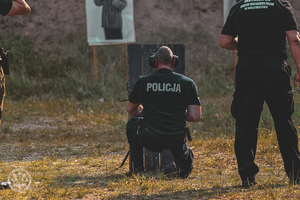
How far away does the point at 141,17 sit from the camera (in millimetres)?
13391

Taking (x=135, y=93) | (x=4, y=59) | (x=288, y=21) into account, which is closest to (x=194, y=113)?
(x=135, y=93)

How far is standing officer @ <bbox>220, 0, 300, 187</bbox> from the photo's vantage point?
136 inches

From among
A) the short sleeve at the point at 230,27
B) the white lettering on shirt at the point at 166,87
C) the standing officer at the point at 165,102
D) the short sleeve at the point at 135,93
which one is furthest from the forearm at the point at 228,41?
the short sleeve at the point at 135,93

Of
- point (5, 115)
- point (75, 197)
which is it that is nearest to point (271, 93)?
point (75, 197)

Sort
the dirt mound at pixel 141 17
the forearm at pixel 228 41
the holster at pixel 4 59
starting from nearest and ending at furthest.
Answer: the holster at pixel 4 59 → the forearm at pixel 228 41 → the dirt mound at pixel 141 17

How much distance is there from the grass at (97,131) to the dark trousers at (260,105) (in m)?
0.26

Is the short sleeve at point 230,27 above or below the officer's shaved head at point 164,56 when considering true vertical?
above

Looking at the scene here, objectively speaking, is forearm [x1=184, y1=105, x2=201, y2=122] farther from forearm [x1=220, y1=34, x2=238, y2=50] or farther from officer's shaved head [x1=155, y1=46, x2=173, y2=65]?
forearm [x1=220, y1=34, x2=238, y2=50]

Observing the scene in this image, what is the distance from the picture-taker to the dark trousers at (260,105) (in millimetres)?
3471

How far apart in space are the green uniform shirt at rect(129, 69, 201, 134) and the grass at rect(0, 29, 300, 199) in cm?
54

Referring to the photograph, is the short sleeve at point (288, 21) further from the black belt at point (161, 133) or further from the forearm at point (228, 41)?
the black belt at point (161, 133)

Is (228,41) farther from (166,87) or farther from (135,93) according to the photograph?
(135,93)

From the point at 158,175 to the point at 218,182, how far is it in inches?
25.4

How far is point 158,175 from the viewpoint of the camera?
420 centimetres
